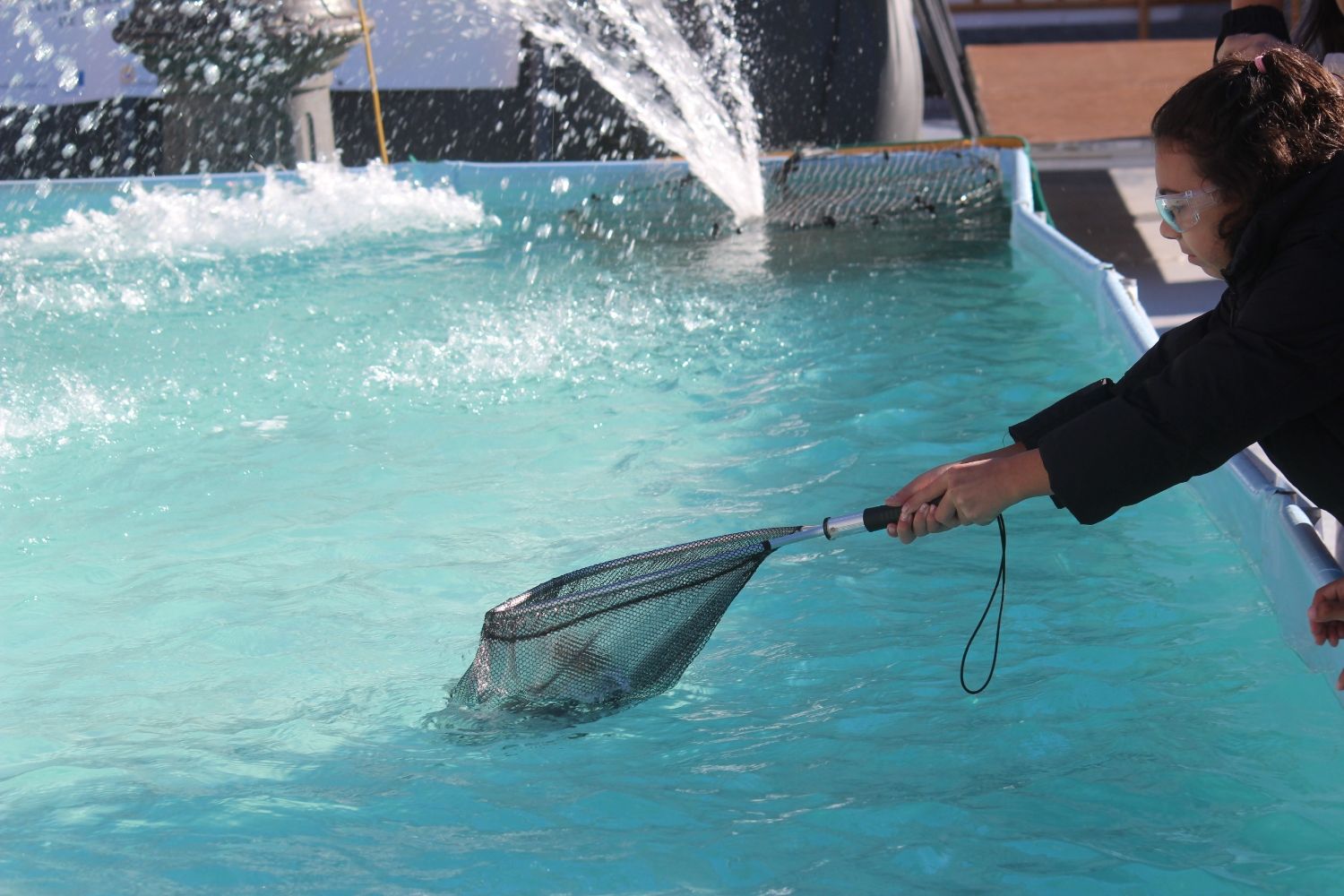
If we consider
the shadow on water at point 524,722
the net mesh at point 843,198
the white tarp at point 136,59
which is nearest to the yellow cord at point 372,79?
the white tarp at point 136,59

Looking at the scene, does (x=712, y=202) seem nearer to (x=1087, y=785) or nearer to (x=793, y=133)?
(x=793, y=133)

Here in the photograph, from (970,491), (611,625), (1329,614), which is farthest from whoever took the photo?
(611,625)

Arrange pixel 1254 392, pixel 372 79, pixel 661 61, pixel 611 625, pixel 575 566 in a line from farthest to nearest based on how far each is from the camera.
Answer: pixel 372 79 → pixel 661 61 → pixel 575 566 → pixel 611 625 → pixel 1254 392

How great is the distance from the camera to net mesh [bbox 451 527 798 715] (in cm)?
231

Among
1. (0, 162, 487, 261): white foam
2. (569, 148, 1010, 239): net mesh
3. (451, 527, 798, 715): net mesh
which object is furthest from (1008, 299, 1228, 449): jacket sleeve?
(0, 162, 487, 261): white foam

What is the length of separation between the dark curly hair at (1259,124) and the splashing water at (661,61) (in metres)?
6.58

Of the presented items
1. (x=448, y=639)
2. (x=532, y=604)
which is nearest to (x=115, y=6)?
(x=448, y=639)

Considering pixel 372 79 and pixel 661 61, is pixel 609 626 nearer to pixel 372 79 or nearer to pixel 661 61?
pixel 661 61

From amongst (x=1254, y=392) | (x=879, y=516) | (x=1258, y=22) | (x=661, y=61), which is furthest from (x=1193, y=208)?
(x=661, y=61)

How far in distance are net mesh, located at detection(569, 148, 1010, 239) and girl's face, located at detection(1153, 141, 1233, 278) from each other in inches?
210

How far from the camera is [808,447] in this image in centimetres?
418

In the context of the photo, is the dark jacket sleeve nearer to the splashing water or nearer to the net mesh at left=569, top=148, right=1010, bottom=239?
the net mesh at left=569, top=148, right=1010, bottom=239

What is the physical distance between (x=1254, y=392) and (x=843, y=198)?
6.19 metres

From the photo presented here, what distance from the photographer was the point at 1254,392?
65.4 inches
